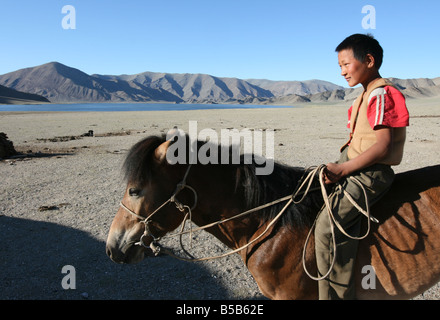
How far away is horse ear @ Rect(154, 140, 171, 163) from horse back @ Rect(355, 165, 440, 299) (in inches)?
70.5

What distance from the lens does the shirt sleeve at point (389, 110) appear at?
7.47 feet

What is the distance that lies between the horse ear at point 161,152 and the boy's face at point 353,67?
161cm

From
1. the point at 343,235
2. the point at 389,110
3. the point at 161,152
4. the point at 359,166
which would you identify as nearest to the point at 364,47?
the point at 389,110

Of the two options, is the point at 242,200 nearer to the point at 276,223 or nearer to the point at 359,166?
the point at 276,223

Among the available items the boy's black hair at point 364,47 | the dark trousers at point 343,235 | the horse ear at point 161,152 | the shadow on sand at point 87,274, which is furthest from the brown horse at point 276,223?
the shadow on sand at point 87,274

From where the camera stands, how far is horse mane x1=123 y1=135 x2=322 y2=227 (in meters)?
2.57

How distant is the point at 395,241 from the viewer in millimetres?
2463

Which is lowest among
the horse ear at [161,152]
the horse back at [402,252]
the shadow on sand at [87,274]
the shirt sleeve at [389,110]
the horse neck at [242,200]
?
the shadow on sand at [87,274]

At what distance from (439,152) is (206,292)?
47.0ft

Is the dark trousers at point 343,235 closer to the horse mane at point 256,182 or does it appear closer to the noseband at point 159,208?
the horse mane at point 256,182

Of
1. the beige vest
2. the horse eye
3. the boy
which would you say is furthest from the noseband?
the beige vest

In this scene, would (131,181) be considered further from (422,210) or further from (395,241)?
(422,210)
